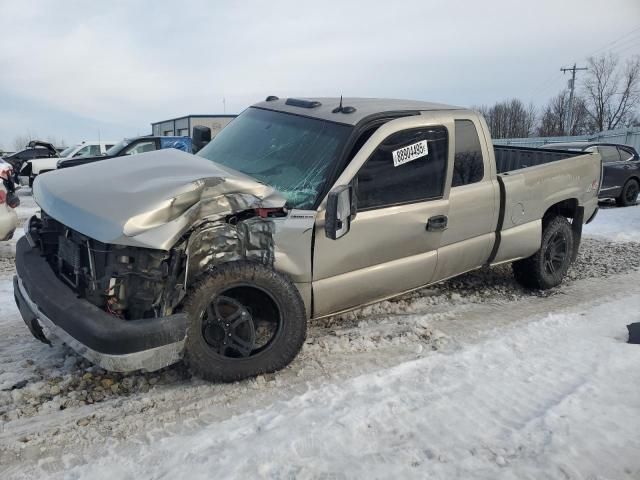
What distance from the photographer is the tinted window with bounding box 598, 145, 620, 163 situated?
43.7 ft

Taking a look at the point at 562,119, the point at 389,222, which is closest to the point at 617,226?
the point at 389,222

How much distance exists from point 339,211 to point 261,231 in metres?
0.53

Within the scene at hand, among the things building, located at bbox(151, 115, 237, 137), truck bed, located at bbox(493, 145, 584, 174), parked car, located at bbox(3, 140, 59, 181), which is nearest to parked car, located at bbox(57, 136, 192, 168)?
parked car, located at bbox(3, 140, 59, 181)

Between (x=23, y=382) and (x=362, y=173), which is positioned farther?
(x=362, y=173)

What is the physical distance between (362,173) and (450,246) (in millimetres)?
1181

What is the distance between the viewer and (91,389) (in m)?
3.12

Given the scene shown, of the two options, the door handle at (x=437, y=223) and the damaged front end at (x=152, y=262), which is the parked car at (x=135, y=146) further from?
the damaged front end at (x=152, y=262)

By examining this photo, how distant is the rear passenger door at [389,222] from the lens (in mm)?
3538

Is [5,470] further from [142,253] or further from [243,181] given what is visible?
[243,181]

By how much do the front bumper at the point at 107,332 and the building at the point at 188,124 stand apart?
19.0m

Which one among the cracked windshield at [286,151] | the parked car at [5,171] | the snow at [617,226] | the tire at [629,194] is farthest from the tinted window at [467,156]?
the tire at [629,194]

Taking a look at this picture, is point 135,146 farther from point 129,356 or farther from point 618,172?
point 618,172

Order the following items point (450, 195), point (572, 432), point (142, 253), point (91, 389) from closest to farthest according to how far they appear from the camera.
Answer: point (572, 432) → point (142, 253) → point (91, 389) → point (450, 195)

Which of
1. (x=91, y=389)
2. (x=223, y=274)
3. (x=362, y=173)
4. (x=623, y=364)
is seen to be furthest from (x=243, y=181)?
(x=623, y=364)
